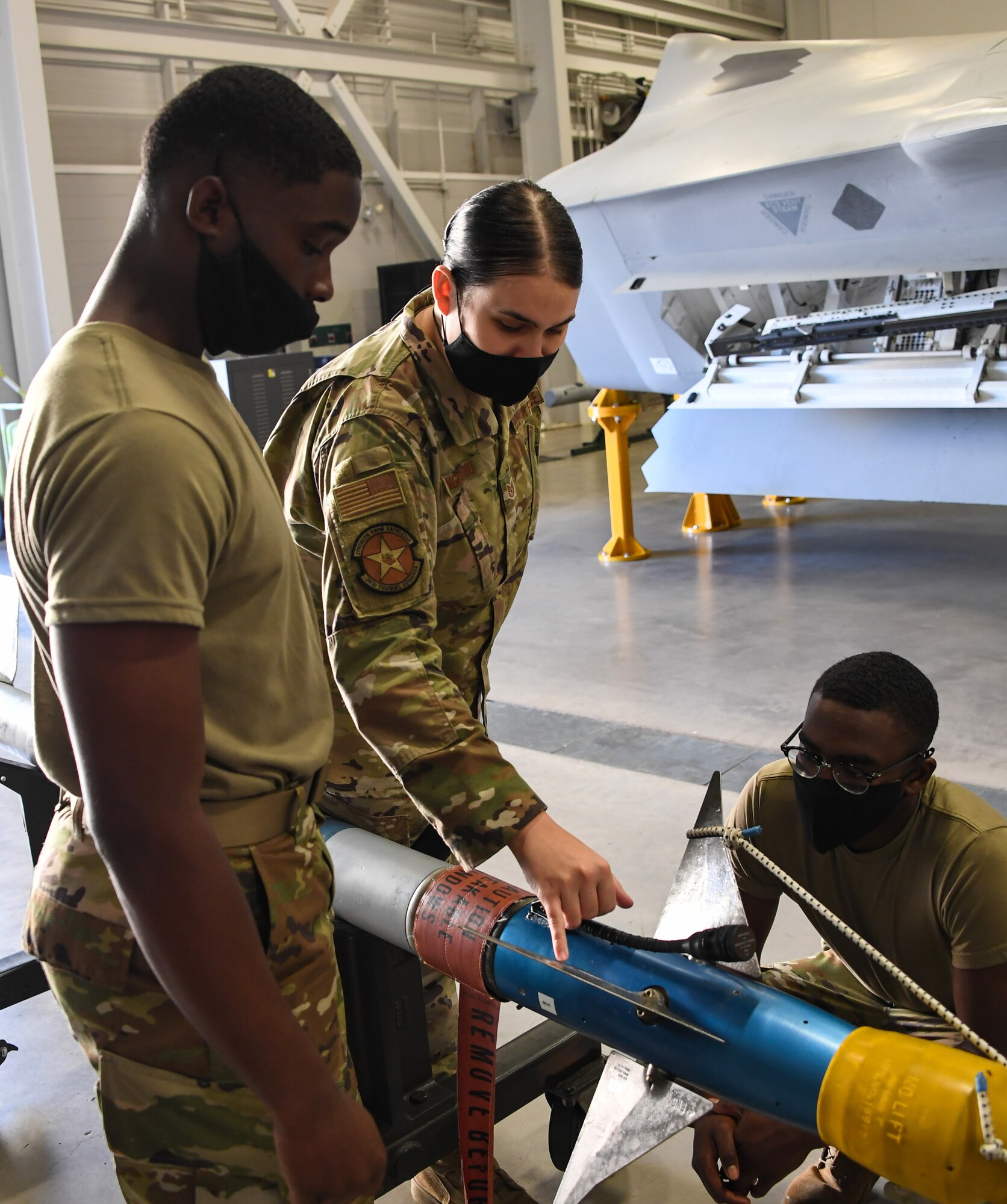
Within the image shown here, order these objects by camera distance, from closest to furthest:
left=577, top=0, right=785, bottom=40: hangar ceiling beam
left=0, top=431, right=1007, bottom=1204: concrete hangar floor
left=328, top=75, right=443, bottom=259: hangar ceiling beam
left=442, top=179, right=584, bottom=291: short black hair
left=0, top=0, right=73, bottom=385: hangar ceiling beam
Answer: left=442, top=179, right=584, bottom=291: short black hair → left=0, top=431, right=1007, bottom=1204: concrete hangar floor → left=0, top=0, right=73, bottom=385: hangar ceiling beam → left=328, top=75, right=443, bottom=259: hangar ceiling beam → left=577, top=0, right=785, bottom=40: hangar ceiling beam

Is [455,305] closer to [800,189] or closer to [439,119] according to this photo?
[800,189]

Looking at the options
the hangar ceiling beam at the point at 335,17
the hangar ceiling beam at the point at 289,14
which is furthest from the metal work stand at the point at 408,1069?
the hangar ceiling beam at the point at 335,17

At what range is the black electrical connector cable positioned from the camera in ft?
3.61

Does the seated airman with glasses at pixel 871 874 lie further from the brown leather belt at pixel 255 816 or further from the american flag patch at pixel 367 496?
the brown leather belt at pixel 255 816

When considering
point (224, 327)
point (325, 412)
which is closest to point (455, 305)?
point (325, 412)

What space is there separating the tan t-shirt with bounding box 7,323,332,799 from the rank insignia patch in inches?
12.8

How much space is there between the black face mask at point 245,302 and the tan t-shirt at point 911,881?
1.16 m

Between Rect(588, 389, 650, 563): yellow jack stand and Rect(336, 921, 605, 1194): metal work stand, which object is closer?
Rect(336, 921, 605, 1194): metal work stand

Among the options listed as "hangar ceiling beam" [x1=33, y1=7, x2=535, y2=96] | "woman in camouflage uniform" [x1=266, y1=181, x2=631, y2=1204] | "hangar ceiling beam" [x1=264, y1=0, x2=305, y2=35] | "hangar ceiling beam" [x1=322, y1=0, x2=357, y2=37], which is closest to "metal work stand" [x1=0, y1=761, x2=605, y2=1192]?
"woman in camouflage uniform" [x1=266, y1=181, x2=631, y2=1204]

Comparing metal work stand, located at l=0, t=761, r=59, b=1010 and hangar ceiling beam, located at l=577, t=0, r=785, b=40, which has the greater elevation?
hangar ceiling beam, located at l=577, t=0, r=785, b=40

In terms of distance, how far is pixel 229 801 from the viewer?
3.25ft

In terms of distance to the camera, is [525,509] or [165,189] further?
[525,509]

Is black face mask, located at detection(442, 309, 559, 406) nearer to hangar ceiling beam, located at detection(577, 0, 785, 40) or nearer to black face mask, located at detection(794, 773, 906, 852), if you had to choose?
black face mask, located at detection(794, 773, 906, 852)

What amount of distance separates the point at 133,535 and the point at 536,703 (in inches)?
147
